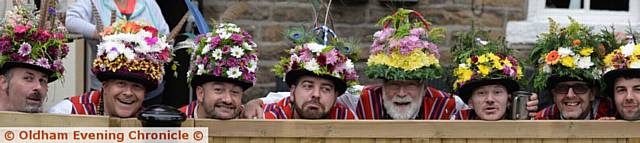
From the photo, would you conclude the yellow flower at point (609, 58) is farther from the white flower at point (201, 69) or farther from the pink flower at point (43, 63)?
the pink flower at point (43, 63)

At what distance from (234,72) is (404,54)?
111cm

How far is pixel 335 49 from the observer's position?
6.27 m

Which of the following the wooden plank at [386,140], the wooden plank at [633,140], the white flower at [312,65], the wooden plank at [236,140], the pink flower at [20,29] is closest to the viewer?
the wooden plank at [236,140]

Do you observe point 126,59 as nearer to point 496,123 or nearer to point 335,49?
point 335,49

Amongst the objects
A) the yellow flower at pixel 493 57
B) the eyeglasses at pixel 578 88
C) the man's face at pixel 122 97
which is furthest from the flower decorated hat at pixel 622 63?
the man's face at pixel 122 97

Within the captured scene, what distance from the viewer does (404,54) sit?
6441 millimetres

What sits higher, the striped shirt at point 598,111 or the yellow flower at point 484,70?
the yellow flower at point 484,70

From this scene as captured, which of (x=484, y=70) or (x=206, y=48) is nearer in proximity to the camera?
(x=206, y=48)

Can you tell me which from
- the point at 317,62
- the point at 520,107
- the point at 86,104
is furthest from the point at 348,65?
the point at 86,104

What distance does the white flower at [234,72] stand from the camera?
5812mm

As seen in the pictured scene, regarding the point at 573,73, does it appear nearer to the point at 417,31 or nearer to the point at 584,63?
the point at 584,63

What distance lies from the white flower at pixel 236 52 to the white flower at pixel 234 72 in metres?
0.07

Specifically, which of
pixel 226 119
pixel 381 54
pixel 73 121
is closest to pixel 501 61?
pixel 381 54

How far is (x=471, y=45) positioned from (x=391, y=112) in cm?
61
